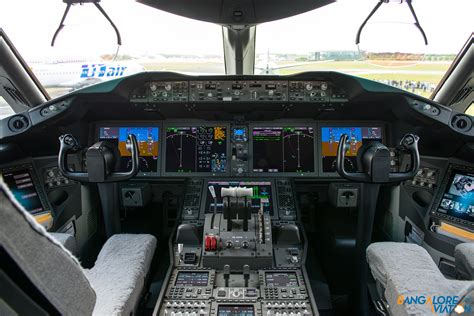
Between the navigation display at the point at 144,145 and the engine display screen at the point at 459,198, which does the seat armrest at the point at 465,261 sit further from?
the navigation display at the point at 144,145

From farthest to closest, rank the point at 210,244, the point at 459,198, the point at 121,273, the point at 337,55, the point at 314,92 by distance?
the point at 337,55
the point at 314,92
the point at 459,198
the point at 210,244
the point at 121,273

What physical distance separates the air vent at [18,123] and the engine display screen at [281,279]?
5.72 ft

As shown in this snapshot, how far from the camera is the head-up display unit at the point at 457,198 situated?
8.28 ft

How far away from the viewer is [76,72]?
11.2ft

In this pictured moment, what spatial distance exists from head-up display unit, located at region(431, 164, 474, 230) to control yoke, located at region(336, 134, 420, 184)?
0.68 metres

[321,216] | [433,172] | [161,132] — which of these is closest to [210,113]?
[161,132]

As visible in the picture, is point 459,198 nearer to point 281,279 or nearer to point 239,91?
point 281,279

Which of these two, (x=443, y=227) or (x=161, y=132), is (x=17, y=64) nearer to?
(x=161, y=132)

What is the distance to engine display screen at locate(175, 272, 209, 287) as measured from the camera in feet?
6.90

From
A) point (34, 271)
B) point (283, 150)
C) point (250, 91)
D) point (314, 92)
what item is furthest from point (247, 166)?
point (34, 271)

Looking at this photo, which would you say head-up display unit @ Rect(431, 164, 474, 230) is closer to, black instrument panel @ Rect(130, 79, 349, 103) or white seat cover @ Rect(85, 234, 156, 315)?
black instrument panel @ Rect(130, 79, 349, 103)

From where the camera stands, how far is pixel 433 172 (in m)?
2.77

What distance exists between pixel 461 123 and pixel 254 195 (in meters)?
1.41

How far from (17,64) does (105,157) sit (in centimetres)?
111
